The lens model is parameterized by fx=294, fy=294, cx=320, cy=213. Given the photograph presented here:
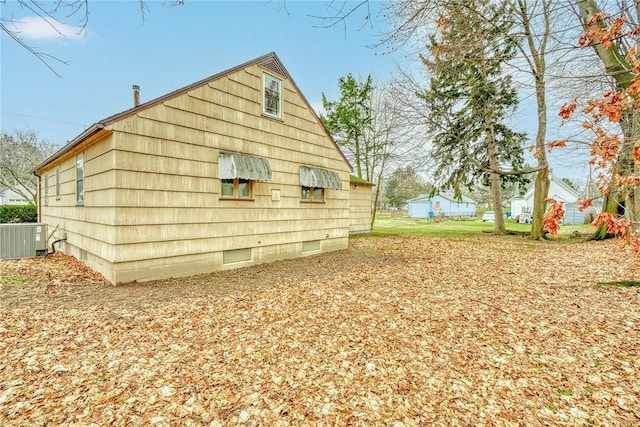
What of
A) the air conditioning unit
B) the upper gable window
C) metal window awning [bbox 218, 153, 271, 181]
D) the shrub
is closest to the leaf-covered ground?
the air conditioning unit

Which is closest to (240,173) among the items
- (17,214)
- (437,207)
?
(17,214)

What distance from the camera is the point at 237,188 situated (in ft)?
24.2

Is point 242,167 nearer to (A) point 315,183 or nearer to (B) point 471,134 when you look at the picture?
(A) point 315,183

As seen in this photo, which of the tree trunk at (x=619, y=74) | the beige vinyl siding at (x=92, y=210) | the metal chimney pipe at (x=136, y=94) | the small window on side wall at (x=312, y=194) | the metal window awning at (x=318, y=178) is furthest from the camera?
the small window on side wall at (x=312, y=194)

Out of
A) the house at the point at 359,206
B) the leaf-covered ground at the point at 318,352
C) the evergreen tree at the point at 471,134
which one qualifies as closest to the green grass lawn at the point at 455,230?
the house at the point at 359,206

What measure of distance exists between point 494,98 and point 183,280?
1650cm

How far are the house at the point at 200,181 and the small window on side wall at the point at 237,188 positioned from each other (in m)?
0.03

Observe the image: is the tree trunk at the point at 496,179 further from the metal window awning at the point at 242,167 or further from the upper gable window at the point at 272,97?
the metal window awning at the point at 242,167

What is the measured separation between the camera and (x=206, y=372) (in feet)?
9.46

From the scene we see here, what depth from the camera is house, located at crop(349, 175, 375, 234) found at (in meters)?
16.5

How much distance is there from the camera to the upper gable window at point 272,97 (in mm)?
7996

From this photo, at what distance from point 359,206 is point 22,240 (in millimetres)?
13794

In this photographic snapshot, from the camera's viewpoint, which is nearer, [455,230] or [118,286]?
[118,286]

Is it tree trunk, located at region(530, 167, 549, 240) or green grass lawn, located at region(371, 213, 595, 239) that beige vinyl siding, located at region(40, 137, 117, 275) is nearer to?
green grass lawn, located at region(371, 213, 595, 239)
